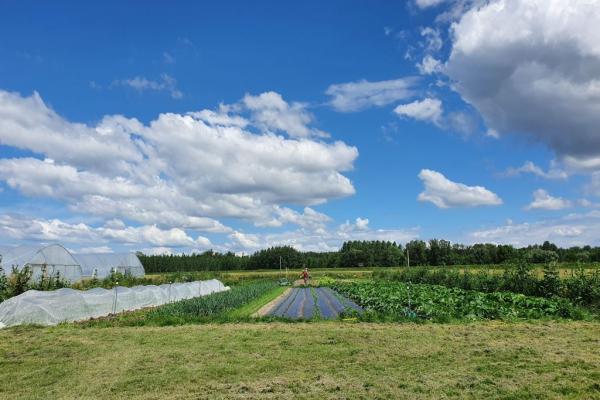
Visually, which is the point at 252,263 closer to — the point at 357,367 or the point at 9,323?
the point at 9,323

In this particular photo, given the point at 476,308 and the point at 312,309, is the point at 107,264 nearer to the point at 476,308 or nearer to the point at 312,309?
the point at 312,309

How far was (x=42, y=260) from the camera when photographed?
102ft

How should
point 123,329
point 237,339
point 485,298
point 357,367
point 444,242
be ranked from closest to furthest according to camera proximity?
point 357,367 → point 237,339 → point 123,329 → point 485,298 → point 444,242

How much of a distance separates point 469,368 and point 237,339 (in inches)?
249

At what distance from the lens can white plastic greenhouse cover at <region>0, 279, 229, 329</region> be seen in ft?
54.7

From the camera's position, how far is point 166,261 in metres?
109

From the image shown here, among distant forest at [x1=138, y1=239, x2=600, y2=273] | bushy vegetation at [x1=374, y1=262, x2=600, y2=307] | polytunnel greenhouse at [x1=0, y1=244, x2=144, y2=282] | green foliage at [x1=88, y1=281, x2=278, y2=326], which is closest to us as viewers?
green foliage at [x1=88, y1=281, x2=278, y2=326]

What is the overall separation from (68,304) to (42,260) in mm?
15005

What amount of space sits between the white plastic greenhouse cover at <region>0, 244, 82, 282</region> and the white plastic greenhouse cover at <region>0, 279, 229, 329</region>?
7.51m

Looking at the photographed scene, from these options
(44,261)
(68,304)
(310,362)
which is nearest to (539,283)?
(310,362)

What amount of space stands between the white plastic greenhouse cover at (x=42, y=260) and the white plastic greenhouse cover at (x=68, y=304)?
751cm

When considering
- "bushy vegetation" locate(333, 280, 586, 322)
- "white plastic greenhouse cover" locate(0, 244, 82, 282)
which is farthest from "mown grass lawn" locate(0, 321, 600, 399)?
"white plastic greenhouse cover" locate(0, 244, 82, 282)

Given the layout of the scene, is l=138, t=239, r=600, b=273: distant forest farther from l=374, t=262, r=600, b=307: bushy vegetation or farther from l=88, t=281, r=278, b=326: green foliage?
l=88, t=281, r=278, b=326: green foliage

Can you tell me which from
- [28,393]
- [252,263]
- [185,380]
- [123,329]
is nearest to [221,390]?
[185,380]
